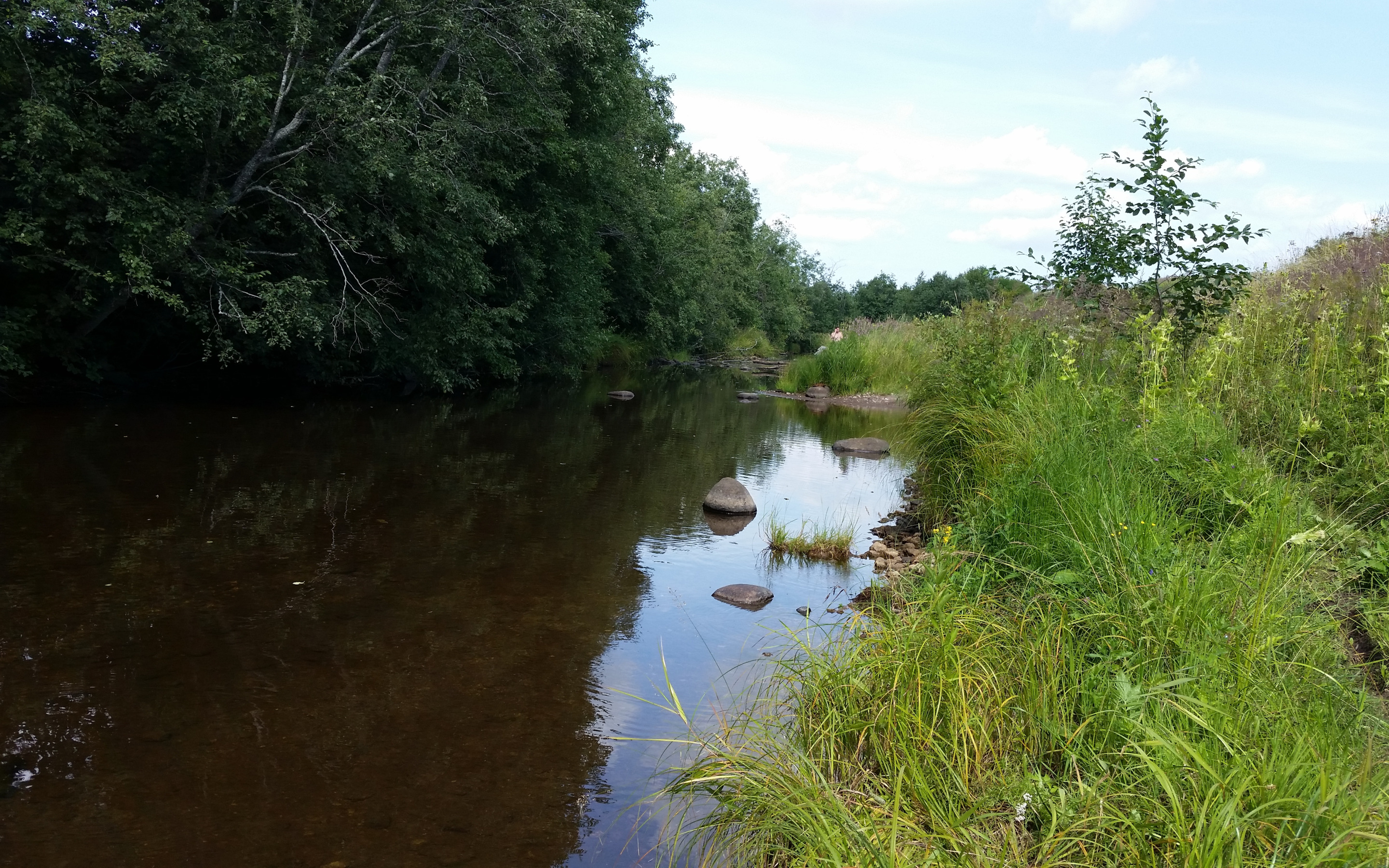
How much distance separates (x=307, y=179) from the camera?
14672mm

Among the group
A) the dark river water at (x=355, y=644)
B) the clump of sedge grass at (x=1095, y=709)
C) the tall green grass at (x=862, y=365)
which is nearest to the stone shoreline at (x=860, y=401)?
the tall green grass at (x=862, y=365)

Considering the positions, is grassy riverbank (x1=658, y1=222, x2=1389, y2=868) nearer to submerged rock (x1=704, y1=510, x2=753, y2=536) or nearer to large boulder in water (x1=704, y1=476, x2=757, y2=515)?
submerged rock (x1=704, y1=510, x2=753, y2=536)

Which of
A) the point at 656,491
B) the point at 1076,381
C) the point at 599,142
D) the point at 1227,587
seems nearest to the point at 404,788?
the point at 1227,587

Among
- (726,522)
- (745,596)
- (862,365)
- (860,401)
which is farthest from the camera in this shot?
(862,365)

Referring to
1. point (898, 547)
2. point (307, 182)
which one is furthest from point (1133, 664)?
point (307, 182)

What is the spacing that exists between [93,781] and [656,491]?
7601mm

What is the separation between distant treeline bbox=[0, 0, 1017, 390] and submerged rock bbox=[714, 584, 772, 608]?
5.90 meters

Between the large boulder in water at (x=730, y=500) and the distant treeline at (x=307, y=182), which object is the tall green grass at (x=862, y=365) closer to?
the distant treeline at (x=307, y=182)

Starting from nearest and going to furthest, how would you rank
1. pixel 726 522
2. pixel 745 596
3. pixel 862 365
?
pixel 745 596 → pixel 726 522 → pixel 862 365

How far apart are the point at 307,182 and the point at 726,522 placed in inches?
361

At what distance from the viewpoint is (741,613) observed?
6.55m

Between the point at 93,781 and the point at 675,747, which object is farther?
the point at 675,747

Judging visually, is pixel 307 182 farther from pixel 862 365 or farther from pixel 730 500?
pixel 862 365

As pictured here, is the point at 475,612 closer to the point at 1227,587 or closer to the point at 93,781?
the point at 93,781
